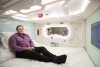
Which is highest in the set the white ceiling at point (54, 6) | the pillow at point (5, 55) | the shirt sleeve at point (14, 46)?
the white ceiling at point (54, 6)

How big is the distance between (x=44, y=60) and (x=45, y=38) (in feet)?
6.70

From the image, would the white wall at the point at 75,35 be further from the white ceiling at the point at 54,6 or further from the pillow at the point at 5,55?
the pillow at the point at 5,55

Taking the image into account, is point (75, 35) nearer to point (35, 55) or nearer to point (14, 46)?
point (35, 55)

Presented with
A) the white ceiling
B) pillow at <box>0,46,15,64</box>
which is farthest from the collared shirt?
the white ceiling

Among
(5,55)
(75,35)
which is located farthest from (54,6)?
(75,35)

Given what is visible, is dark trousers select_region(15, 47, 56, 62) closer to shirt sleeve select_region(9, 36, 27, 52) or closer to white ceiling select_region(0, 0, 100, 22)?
shirt sleeve select_region(9, 36, 27, 52)

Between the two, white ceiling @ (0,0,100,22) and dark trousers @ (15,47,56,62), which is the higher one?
white ceiling @ (0,0,100,22)

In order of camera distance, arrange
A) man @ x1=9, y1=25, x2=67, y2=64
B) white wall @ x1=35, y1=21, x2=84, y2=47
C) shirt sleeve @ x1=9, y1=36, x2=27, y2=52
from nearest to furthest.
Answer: man @ x1=9, y1=25, x2=67, y2=64, shirt sleeve @ x1=9, y1=36, x2=27, y2=52, white wall @ x1=35, y1=21, x2=84, y2=47

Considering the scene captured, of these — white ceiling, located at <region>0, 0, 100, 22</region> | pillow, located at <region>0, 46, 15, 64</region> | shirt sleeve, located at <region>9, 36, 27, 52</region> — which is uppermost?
white ceiling, located at <region>0, 0, 100, 22</region>

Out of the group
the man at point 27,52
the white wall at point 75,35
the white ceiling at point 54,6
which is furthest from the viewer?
the white wall at point 75,35

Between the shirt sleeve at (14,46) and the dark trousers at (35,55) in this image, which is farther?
the shirt sleeve at (14,46)

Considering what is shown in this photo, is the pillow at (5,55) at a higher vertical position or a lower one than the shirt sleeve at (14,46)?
lower

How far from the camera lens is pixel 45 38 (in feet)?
12.7

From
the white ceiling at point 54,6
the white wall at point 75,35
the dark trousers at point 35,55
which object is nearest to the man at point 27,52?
the dark trousers at point 35,55
